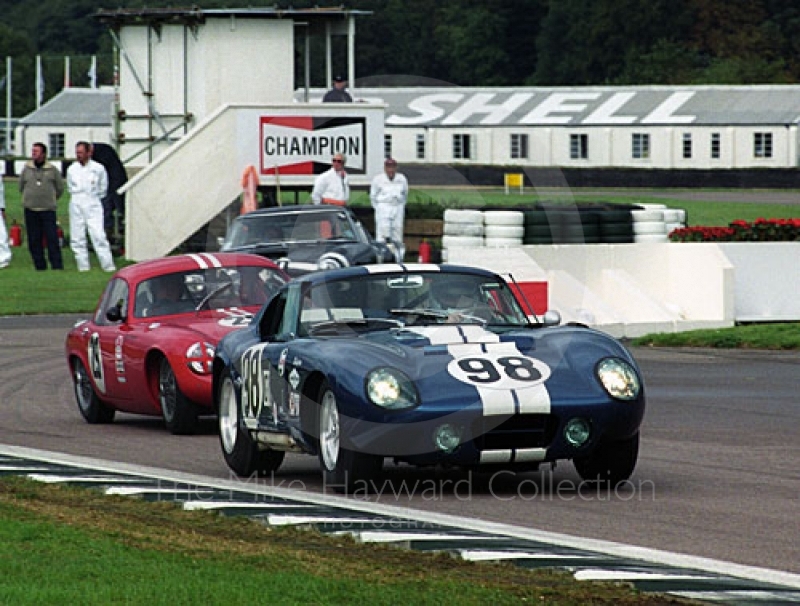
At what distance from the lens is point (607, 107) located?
96.4 m

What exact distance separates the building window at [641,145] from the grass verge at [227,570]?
86167mm

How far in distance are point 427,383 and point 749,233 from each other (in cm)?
1486

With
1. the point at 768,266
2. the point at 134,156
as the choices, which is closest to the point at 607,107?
the point at 134,156

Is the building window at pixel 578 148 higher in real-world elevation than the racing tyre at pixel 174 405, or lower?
higher

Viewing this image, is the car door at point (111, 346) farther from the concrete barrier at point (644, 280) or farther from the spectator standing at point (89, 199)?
the spectator standing at point (89, 199)

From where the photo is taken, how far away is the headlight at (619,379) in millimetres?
10008

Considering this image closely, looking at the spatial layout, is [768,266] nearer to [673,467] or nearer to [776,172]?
[673,467]

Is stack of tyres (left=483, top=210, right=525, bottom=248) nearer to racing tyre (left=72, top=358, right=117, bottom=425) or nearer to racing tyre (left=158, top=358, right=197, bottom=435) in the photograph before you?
racing tyre (left=72, top=358, right=117, bottom=425)

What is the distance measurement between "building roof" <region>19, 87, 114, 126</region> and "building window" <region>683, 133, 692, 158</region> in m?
37.1

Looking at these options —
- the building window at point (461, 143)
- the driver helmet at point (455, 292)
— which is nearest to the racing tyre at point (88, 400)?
the driver helmet at point (455, 292)

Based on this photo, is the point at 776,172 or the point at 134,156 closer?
the point at 134,156

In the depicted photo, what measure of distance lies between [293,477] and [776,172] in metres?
59.4

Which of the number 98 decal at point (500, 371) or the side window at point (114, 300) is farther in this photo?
the side window at point (114, 300)

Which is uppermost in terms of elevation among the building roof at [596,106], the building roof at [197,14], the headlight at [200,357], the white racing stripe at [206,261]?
the building roof at [596,106]
